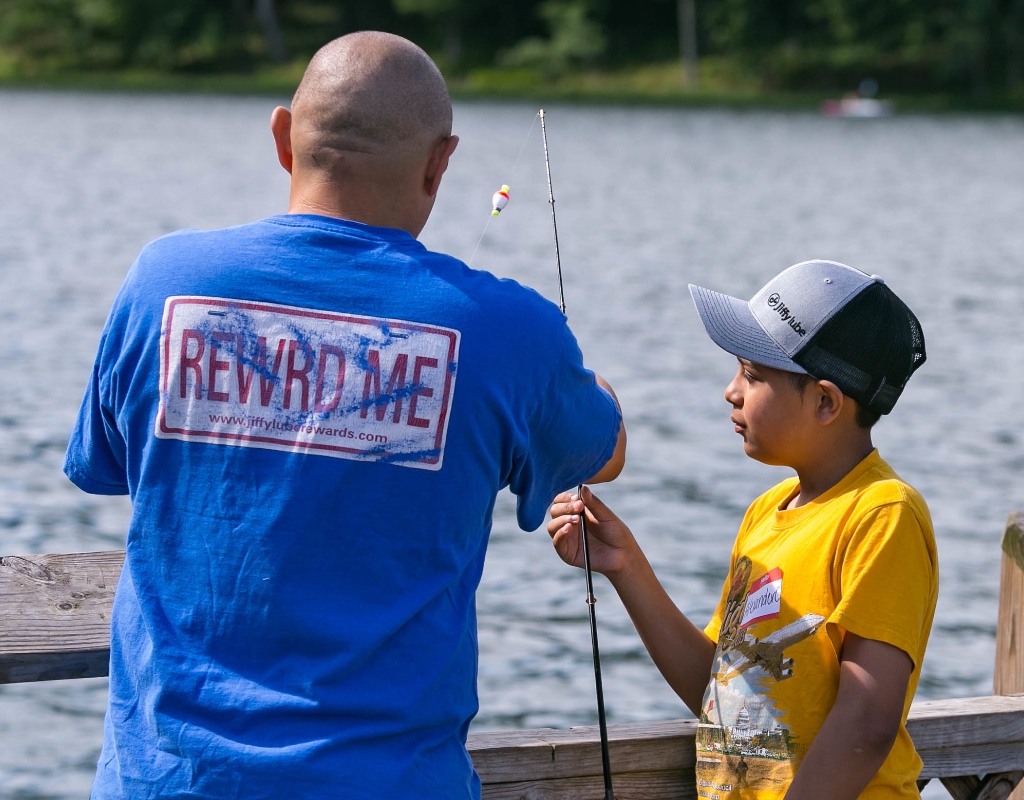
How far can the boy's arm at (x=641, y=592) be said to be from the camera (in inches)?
97.4

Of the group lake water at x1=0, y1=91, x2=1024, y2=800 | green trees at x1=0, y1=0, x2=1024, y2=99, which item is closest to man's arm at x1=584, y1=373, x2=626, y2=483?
lake water at x1=0, y1=91, x2=1024, y2=800

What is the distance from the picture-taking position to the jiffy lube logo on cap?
2342 millimetres

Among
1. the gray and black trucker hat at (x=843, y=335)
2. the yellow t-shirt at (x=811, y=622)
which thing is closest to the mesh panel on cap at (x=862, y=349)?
the gray and black trucker hat at (x=843, y=335)

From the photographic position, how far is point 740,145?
3719 centimetres

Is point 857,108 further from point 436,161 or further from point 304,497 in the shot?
point 304,497

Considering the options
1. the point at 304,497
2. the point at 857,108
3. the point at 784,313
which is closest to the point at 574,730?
the point at 784,313

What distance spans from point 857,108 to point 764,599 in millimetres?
48743

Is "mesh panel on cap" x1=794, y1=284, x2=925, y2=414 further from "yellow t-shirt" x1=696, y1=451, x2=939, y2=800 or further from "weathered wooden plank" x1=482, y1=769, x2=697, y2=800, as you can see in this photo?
"weathered wooden plank" x1=482, y1=769, x2=697, y2=800

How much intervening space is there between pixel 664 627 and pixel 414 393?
93 centimetres

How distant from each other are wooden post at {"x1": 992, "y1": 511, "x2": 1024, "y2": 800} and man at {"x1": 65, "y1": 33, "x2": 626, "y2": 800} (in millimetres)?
1383

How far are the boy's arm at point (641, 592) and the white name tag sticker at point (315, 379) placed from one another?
0.76 metres

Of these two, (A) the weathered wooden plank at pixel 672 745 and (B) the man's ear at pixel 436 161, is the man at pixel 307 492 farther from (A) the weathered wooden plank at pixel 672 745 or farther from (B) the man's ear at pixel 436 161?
(A) the weathered wooden plank at pixel 672 745

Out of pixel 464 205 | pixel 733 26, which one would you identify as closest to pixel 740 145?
pixel 464 205

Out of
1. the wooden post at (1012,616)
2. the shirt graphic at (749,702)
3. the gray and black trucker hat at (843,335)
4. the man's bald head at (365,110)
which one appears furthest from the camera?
the wooden post at (1012,616)
